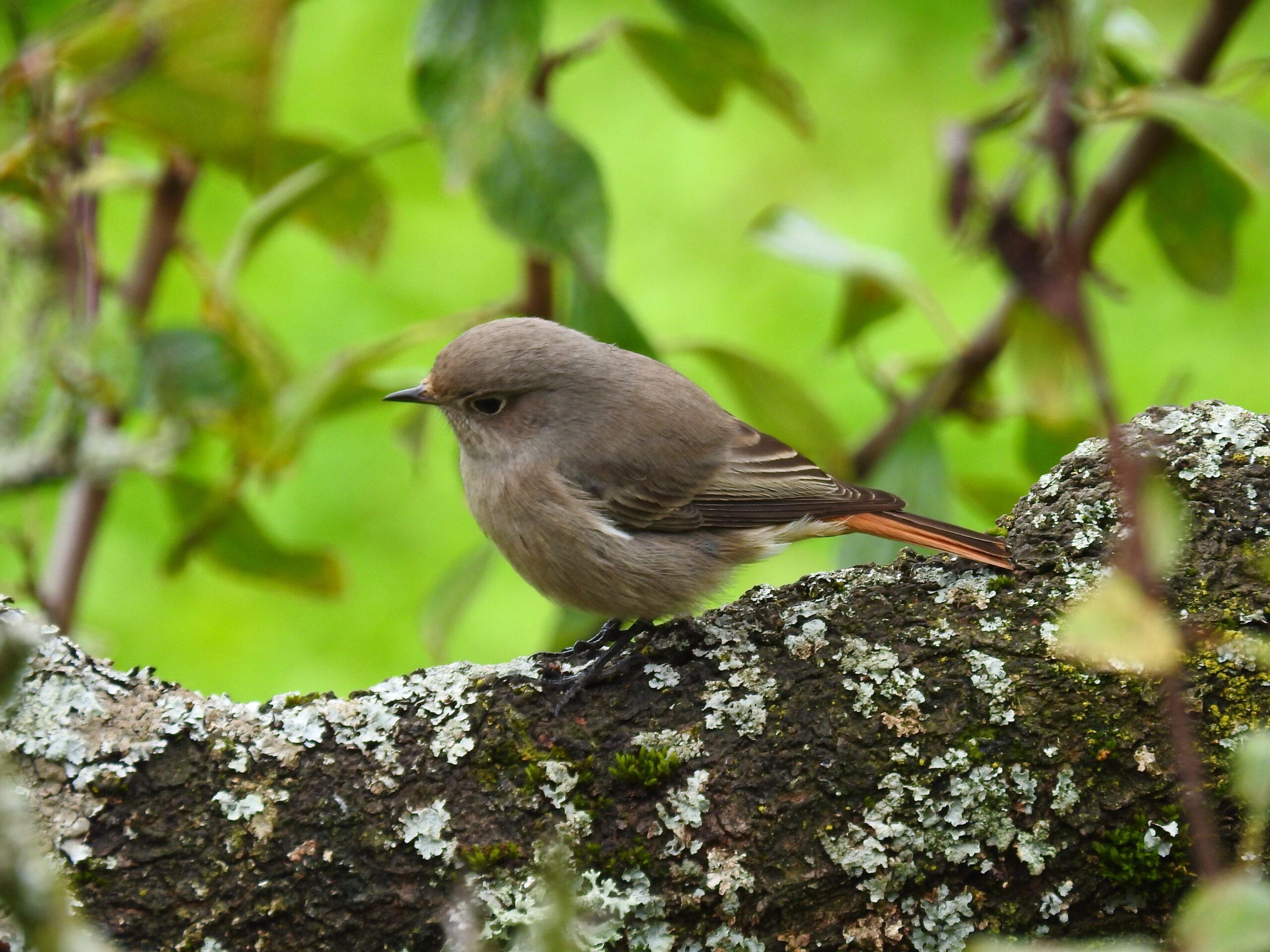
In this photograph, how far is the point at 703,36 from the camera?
3625 millimetres

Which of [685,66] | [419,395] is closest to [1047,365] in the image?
[685,66]

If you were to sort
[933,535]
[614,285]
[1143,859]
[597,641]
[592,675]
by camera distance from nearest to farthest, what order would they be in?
[1143,859] < [592,675] < [933,535] < [597,641] < [614,285]

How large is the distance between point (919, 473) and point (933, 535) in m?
1.03

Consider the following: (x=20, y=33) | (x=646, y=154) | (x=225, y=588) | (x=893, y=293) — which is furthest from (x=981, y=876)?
(x=646, y=154)

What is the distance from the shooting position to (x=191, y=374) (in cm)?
362

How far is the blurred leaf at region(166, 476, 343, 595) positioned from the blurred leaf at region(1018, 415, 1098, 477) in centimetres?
224

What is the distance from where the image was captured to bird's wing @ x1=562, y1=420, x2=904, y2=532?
129 inches

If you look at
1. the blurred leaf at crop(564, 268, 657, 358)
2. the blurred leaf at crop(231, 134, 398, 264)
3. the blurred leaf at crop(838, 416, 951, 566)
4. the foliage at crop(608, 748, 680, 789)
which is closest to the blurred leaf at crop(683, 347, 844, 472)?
the blurred leaf at crop(838, 416, 951, 566)

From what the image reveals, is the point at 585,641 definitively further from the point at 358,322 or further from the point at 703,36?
the point at 358,322

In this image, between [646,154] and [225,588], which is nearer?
[225,588]

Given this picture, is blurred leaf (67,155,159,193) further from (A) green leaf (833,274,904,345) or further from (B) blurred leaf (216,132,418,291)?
(A) green leaf (833,274,904,345)

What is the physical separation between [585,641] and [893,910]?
117 cm

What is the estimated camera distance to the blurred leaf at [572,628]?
12.0 feet

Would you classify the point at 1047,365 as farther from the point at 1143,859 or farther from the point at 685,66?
the point at 1143,859
